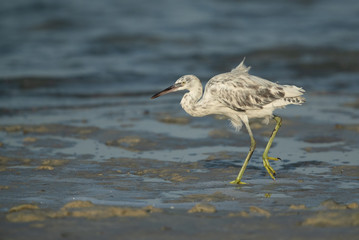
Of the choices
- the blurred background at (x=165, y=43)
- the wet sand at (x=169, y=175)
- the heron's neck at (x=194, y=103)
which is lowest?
the blurred background at (x=165, y=43)

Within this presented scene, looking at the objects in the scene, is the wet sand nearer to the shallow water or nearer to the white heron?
the shallow water

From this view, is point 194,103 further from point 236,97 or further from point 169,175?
point 169,175

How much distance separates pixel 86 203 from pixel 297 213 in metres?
1.97

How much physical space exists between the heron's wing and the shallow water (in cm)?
88

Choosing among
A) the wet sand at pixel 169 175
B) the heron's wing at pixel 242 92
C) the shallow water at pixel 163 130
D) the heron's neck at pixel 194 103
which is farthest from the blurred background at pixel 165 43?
the heron's wing at pixel 242 92

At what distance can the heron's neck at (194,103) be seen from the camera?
7.58m

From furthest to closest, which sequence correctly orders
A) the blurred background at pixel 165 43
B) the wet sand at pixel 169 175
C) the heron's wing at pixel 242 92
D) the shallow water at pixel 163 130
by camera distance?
the blurred background at pixel 165 43 → the heron's wing at pixel 242 92 → the shallow water at pixel 163 130 → the wet sand at pixel 169 175

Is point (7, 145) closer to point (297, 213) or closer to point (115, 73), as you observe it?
point (297, 213)

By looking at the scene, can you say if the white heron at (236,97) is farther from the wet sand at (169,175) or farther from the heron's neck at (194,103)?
the wet sand at (169,175)

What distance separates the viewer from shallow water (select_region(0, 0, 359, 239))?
5.27 metres

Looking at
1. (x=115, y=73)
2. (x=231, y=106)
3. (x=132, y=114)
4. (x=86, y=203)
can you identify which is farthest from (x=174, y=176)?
(x=115, y=73)

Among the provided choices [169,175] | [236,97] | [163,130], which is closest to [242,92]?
[236,97]

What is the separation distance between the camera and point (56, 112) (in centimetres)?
1148

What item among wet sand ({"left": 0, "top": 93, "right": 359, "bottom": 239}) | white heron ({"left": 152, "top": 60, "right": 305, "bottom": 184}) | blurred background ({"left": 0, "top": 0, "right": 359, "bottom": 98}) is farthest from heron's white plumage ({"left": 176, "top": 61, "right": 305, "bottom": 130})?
blurred background ({"left": 0, "top": 0, "right": 359, "bottom": 98})
